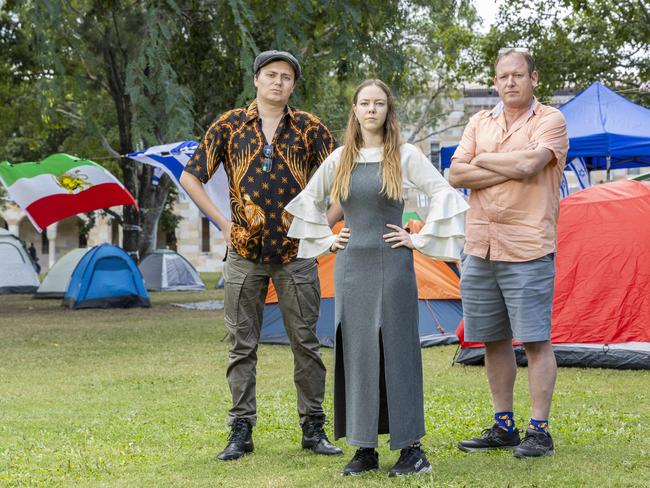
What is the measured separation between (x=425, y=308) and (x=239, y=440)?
6.06 meters

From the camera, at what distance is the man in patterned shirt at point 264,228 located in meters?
4.96

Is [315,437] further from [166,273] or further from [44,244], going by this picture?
[44,244]

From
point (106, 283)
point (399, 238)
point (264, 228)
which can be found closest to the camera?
point (399, 238)

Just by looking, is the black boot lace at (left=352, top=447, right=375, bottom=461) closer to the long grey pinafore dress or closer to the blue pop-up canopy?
the long grey pinafore dress

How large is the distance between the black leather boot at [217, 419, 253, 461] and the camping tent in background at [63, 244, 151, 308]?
13.1 m

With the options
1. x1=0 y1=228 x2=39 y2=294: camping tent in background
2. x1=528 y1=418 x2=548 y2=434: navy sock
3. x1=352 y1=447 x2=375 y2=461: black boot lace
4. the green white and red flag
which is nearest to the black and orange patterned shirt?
x1=352 y1=447 x2=375 y2=461: black boot lace

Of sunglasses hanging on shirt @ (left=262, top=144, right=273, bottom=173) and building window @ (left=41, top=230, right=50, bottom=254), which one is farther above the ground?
sunglasses hanging on shirt @ (left=262, top=144, right=273, bottom=173)

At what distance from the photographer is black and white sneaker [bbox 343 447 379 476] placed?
4.45 meters

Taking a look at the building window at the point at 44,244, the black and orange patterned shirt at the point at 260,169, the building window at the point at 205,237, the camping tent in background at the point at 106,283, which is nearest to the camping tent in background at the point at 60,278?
the camping tent in background at the point at 106,283

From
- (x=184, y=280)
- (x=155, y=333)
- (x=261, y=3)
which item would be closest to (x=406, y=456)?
(x=155, y=333)

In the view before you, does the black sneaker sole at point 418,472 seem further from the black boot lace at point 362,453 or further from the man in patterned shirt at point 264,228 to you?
the man in patterned shirt at point 264,228

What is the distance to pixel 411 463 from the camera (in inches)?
174

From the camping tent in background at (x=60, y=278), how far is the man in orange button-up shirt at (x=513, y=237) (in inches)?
697

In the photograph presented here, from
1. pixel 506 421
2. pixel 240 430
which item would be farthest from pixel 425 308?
pixel 240 430
